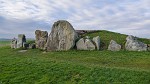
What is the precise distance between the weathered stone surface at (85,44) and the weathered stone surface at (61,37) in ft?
3.41

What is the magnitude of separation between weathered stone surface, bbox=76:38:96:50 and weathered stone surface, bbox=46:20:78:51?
1.04 meters

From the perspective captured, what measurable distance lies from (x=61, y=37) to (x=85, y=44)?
15.4 feet

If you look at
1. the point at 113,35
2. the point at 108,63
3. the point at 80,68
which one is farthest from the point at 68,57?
the point at 113,35

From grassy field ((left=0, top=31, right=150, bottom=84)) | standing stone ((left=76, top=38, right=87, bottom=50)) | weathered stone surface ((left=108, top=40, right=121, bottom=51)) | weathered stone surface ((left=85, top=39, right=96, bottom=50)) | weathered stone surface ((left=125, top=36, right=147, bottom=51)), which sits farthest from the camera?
standing stone ((left=76, top=38, right=87, bottom=50))

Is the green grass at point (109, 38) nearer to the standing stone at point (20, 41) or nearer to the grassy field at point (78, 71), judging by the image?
the grassy field at point (78, 71)

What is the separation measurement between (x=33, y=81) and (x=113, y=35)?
29360mm

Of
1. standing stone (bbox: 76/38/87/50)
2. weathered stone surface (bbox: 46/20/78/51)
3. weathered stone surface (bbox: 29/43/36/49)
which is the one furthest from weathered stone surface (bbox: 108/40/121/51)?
weathered stone surface (bbox: 29/43/36/49)

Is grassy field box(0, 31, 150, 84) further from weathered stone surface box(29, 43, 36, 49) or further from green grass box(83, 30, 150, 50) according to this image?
weathered stone surface box(29, 43, 36, 49)

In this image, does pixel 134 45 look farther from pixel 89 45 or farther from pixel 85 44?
pixel 85 44

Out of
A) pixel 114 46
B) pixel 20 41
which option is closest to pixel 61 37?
pixel 114 46

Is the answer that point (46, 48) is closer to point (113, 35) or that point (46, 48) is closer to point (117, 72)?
point (113, 35)

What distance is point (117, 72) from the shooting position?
2912 cm

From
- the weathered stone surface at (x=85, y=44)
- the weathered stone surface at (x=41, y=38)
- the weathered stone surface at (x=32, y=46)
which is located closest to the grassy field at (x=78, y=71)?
the weathered stone surface at (x=85, y=44)

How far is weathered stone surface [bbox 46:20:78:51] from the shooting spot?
4822 cm
